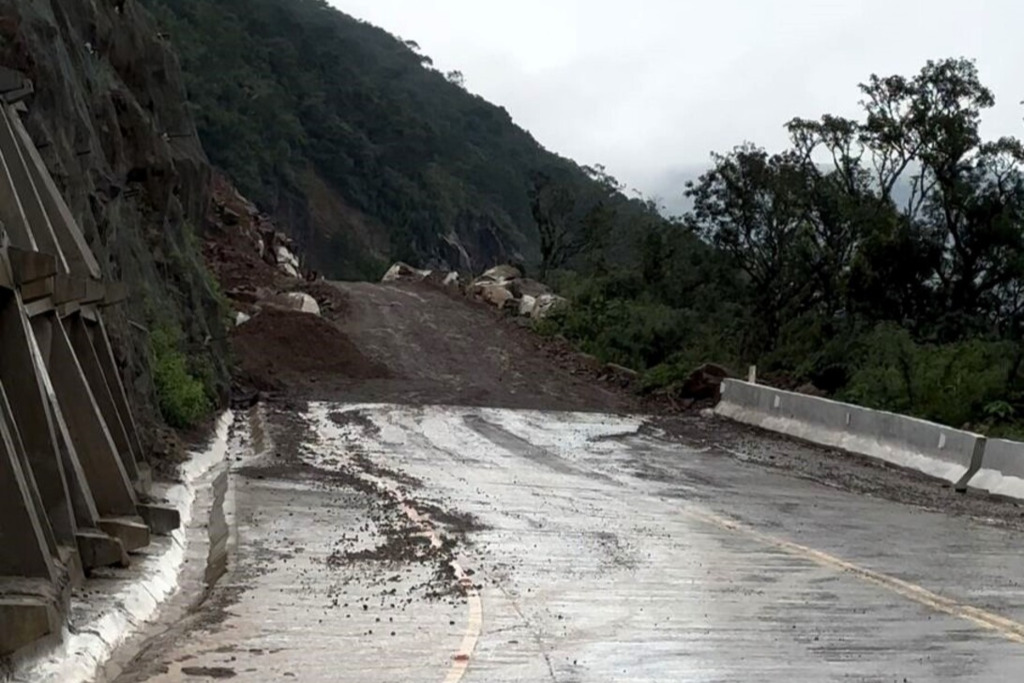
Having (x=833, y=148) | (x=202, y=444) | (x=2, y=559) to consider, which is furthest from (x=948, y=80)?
(x=2, y=559)

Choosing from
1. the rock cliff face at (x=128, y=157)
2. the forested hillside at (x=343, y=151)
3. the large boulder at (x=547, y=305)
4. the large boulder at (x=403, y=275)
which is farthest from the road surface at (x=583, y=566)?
the forested hillside at (x=343, y=151)

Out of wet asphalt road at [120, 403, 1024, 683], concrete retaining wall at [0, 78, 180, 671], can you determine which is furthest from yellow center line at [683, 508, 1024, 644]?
concrete retaining wall at [0, 78, 180, 671]

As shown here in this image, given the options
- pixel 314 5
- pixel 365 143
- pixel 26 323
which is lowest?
pixel 26 323

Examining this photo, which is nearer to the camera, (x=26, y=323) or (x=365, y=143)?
(x=26, y=323)

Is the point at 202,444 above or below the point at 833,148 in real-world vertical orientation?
below

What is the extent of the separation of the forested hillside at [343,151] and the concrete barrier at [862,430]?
47.5 meters

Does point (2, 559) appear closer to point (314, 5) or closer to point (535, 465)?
point (535, 465)

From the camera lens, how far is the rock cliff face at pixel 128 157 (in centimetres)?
1623

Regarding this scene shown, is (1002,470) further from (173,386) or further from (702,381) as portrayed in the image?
(702,381)

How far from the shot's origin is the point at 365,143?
12081cm

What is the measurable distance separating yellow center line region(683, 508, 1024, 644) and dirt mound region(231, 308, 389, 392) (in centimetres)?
1841

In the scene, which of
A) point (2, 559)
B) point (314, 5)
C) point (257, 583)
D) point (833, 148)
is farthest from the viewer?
point (314, 5)

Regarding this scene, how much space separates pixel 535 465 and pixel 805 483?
14.0ft

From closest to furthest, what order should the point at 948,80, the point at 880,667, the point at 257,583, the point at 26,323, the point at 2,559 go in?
the point at 2,559 → the point at 880,667 → the point at 26,323 → the point at 257,583 → the point at 948,80
